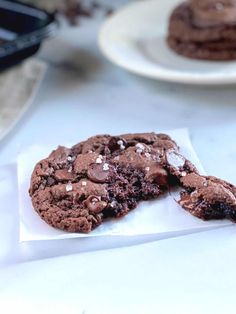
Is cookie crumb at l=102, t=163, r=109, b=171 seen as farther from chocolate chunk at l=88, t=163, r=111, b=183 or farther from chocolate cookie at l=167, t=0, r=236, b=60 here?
chocolate cookie at l=167, t=0, r=236, b=60

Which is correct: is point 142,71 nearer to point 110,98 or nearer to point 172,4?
point 110,98

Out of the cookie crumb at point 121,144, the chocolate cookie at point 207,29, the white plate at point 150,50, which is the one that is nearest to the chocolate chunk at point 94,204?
the cookie crumb at point 121,144

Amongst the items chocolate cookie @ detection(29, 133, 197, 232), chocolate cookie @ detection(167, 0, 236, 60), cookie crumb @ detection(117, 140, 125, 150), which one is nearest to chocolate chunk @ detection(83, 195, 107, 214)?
chocolate cookie @ detection(29, 133, 197, 232)

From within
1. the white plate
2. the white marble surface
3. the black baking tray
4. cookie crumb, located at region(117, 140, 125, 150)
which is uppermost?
the black baking tray

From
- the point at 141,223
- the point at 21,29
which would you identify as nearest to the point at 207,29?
the point at 21,29

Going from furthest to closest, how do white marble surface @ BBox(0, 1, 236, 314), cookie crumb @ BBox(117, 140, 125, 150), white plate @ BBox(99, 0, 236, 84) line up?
white plate @ BBox(99, 0, 236, 84)
cookie crumb @ BBox(117, 140, 125, 150)
white marble surface @ BBox(0, 1, 236, 314)

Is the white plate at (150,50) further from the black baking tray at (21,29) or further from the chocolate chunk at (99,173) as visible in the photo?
the chocolate chunk at (99,173)

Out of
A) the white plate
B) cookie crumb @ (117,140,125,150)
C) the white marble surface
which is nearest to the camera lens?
the white marble surface

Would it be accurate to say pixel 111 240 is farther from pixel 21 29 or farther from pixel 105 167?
pixel 21 29
